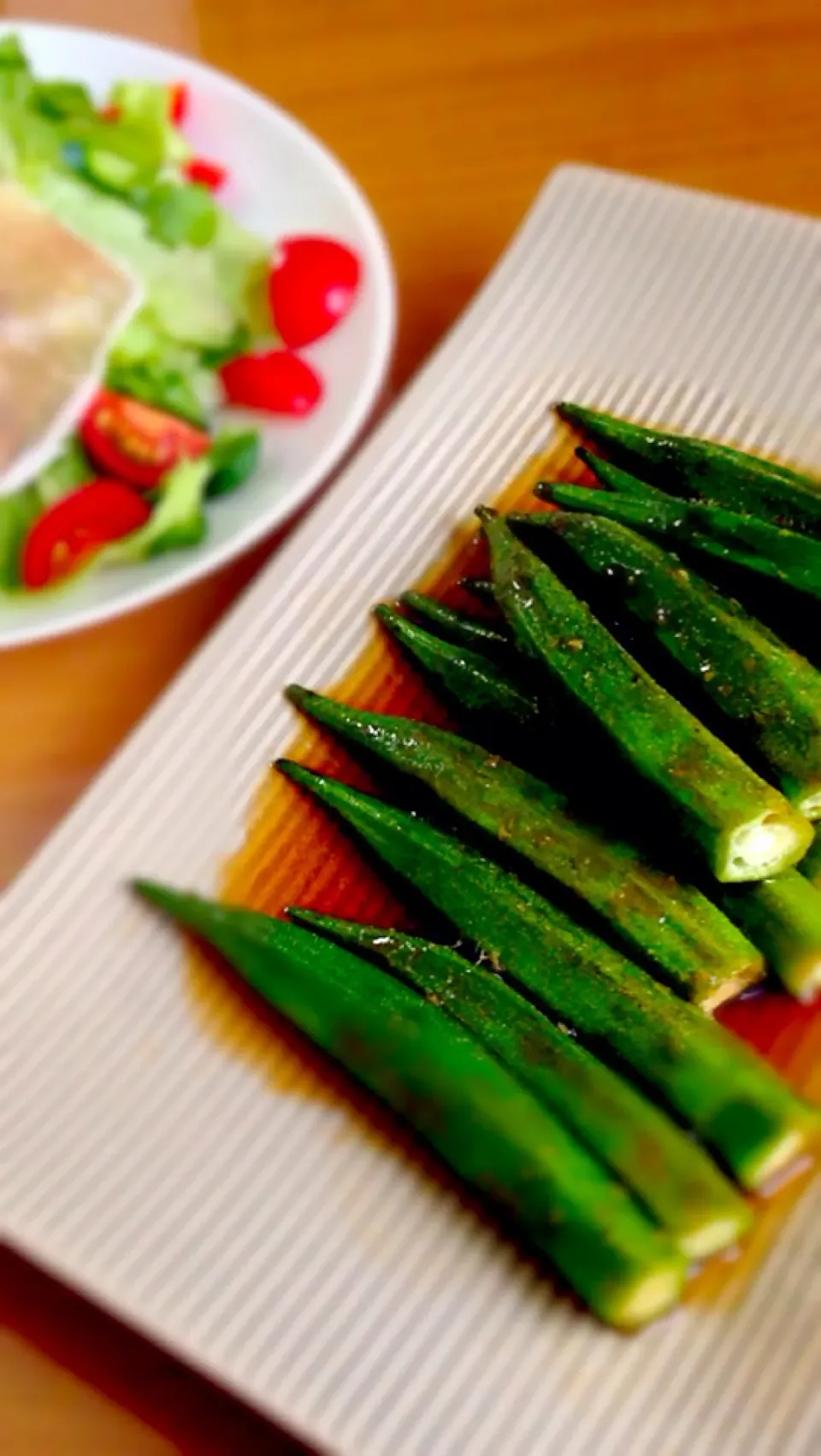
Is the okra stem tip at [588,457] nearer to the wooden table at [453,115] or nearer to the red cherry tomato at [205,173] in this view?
the wooden table at [453,115]

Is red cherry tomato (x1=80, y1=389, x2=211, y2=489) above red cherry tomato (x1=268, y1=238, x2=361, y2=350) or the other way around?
the other way around

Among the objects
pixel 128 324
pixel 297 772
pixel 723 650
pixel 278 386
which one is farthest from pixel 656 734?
pixel 128 324

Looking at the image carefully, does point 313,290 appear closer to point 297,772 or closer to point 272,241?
point 272,241

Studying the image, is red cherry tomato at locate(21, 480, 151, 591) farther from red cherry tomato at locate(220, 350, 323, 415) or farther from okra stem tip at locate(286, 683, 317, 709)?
okra stem tip at locate(286, 683, 317, 709)

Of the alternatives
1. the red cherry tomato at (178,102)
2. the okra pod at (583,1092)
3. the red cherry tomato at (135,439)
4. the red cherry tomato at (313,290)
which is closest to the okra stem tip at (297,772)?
the okra pod at (583,1092)

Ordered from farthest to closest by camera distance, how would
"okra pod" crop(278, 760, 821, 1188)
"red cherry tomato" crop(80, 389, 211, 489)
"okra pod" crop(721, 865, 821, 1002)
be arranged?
1. "red cherry tomato" crop(80, 389, 211, 489)
2. "okra pod" crop(721, 865, 821, 1002)
3. "okra pod" crop(278, 760, 821, 1188)

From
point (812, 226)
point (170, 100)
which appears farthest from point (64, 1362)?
point (170, 100)

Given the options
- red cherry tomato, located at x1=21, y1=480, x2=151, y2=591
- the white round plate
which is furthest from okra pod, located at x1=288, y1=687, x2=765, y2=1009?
red cherry tomato, located at x1=21, y1=480, x2=151, y2=591

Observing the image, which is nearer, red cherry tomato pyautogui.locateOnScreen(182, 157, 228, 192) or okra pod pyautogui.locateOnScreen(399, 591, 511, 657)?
okra pod pyautogui.locateOnScreen(399, 591, 511, 657)
